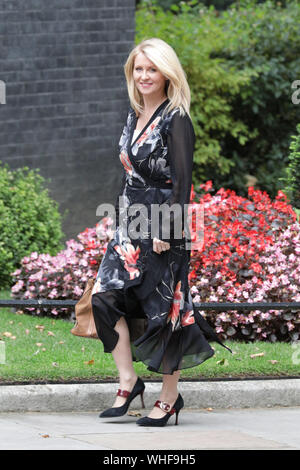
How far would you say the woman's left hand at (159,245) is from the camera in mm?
5266

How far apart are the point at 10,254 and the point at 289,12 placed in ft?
23.8

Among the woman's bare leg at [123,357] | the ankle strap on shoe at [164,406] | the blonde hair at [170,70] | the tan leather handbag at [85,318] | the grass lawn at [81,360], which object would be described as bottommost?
the grass lawn at [81,360]

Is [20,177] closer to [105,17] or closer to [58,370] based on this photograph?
[105,17]

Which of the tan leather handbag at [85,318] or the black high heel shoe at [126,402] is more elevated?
the tan leather handbag at [85,318]

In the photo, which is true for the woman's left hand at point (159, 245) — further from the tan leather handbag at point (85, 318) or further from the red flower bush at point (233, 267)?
the red flower bush at point (233, 267)

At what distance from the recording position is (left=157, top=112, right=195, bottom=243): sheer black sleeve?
5207mm

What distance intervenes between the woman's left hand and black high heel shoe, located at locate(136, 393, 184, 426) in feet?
2.78

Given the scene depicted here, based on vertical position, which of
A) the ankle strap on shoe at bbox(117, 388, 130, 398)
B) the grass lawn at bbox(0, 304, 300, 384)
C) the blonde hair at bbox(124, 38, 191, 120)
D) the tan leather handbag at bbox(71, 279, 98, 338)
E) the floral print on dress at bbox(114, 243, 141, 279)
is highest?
the blonde hair at bbox(124, 38, 191, 120)

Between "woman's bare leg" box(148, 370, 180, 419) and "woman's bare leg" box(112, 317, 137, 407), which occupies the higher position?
"woman's bare leg" box(112, 317, 137, 407)

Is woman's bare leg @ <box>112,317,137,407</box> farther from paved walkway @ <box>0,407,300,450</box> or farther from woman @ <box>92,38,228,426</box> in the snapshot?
paved walkway @ <box>0,407,300,450</box>

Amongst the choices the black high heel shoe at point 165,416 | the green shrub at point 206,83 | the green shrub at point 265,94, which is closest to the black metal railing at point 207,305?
the black high heel shoe at point 165,416

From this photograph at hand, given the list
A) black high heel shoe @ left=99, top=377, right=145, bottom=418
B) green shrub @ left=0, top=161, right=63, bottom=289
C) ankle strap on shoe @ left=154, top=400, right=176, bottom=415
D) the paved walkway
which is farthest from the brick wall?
ankle strap on shoe @ left=154, top=400, right=176, bottom=415
